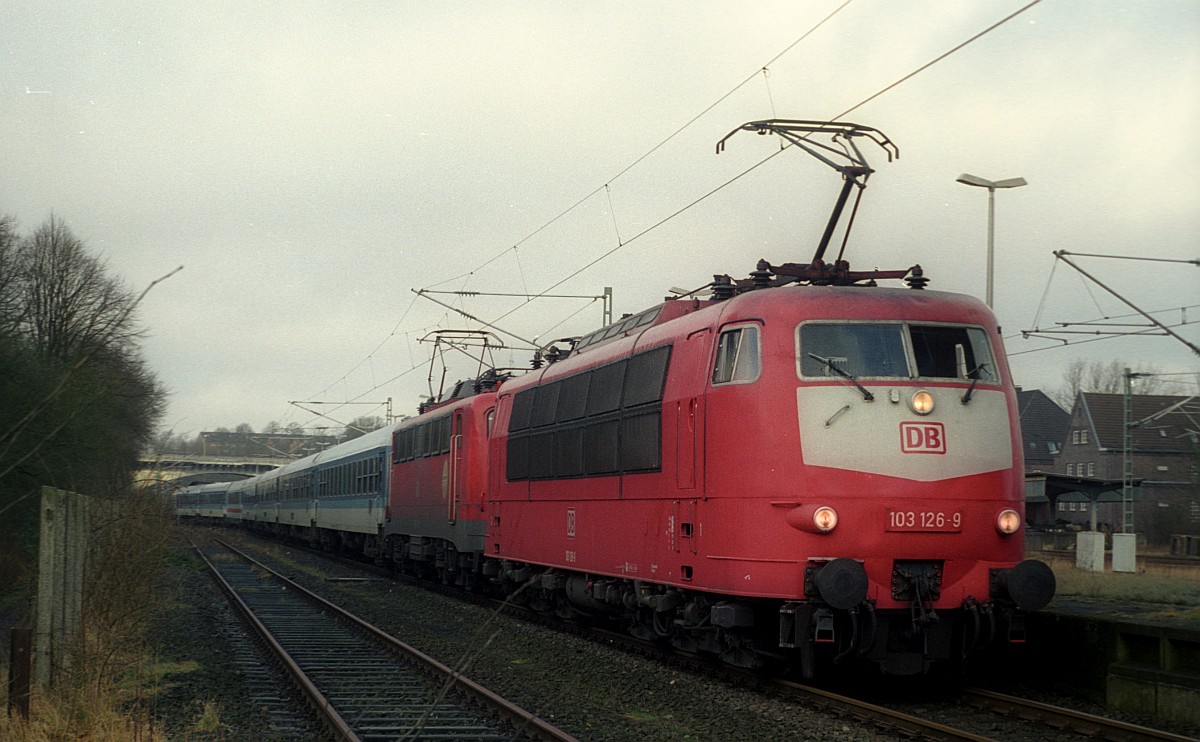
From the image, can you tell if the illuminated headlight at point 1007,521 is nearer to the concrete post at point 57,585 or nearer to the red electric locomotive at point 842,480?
the red electric locomotive at point 842,480

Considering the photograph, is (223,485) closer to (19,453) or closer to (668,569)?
(19,453)

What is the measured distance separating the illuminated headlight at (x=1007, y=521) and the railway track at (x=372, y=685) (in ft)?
13.1

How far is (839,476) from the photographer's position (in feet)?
32.8

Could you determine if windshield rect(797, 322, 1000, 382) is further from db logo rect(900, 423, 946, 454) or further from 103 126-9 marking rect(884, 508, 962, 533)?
103 126-9 marking rect(884, 508, 962, 533)

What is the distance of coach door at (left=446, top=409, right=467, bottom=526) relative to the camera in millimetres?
21109

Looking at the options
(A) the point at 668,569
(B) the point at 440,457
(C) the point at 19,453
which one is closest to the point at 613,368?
(A) the point at 668,569

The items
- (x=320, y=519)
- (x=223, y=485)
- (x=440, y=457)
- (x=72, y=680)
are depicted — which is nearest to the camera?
(x=72, y=680)

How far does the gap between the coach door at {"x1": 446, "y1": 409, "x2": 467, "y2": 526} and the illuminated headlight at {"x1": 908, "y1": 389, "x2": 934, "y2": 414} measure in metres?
11.7

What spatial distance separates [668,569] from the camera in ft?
38.4

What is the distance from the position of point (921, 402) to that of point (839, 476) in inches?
37.7

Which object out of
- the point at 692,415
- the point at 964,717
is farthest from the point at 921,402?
the point at 964,717

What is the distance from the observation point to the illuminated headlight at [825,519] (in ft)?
32.4

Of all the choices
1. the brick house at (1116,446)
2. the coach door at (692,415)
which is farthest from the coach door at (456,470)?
the brick house at (1116,446)

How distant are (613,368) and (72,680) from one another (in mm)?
6413
